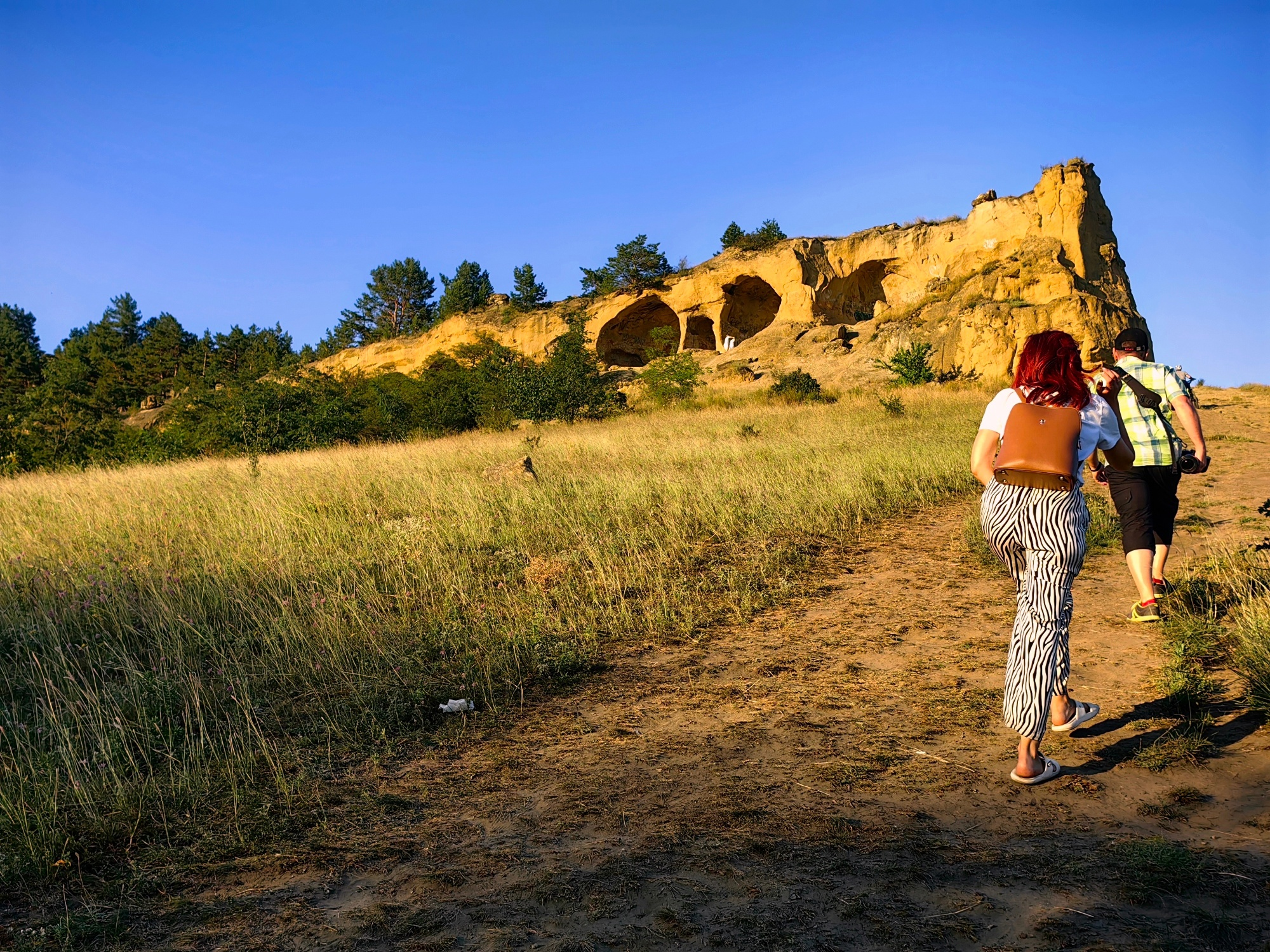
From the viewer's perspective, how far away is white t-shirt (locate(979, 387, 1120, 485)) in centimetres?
343

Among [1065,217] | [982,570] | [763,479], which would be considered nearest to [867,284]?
[1065,217]

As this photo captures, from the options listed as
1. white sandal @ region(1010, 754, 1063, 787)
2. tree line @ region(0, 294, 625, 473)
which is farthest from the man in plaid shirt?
tree line @ region(0, 294, 625, 473)

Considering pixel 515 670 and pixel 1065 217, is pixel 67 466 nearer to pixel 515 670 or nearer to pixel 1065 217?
pixel 515 670

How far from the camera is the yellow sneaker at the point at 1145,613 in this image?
5.08m

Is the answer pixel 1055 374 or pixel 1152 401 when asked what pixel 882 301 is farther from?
pixel 1055 374

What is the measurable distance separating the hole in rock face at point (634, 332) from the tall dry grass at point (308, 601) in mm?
32644

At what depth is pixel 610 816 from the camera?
126 inches

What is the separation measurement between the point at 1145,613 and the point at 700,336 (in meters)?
39.0

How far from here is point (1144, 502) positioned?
5129mm

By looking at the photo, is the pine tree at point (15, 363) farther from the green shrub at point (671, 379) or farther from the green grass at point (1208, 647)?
the green grass at point (1208, 647)

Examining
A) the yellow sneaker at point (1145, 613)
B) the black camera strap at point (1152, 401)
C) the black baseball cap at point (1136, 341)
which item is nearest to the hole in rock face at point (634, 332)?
the black baseball cap at point (1136, 341)

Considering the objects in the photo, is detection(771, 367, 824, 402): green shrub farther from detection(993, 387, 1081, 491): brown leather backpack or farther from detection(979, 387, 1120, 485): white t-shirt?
detection(993, 387, 1081, 491): brown leather backpack

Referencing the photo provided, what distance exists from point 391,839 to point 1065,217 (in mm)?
32977

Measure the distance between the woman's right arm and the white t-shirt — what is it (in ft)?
0.08
